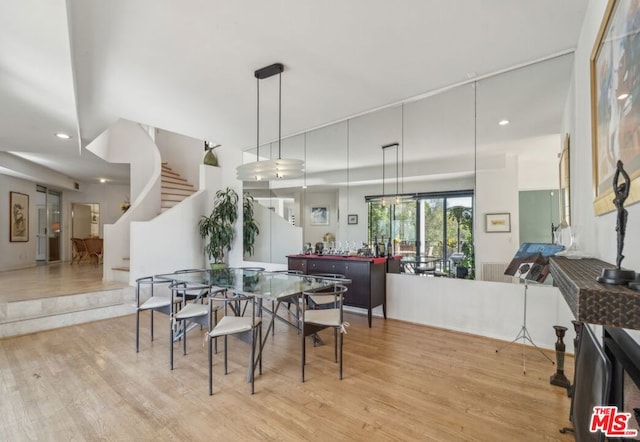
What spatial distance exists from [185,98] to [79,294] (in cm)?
335

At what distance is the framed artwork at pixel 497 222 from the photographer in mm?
3581

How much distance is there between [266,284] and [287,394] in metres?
1.09

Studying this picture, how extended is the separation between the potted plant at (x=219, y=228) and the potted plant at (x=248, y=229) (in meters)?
0.19

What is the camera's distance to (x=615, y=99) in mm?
1448

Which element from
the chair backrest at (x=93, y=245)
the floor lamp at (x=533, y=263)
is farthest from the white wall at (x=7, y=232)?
the floor lamp at (x=533, y=263)

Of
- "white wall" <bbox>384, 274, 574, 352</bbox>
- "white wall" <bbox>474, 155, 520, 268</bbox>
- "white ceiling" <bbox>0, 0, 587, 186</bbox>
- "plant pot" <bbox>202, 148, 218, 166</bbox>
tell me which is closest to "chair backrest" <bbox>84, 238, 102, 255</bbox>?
"plant pot" <bbox>202, 148, 218, 166</bbox>

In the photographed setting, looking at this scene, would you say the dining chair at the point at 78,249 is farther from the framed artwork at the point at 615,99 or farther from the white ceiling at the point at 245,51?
the framed artwork at the point at 615,99

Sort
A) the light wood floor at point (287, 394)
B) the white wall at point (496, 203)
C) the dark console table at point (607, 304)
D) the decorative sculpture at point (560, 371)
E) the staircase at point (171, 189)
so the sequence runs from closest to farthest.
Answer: the dark console table at point (607, 304) → the light wood floor at point (287, 394) → the decorative sculpture at point (560, 371) → the white wall at point (496, 203) → the staircase at point (171, 189)

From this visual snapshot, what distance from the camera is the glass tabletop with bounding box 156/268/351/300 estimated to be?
8.98 feet

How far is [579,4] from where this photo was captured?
2.31 metres

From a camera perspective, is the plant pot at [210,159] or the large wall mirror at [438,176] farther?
the plant pot at [210,159]

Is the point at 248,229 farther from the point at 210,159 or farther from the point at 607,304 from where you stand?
the point at 607,304

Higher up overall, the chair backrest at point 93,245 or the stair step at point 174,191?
the stair step at point 174,191

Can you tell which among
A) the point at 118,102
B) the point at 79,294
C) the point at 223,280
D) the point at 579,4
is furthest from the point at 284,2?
the point at 79,294
